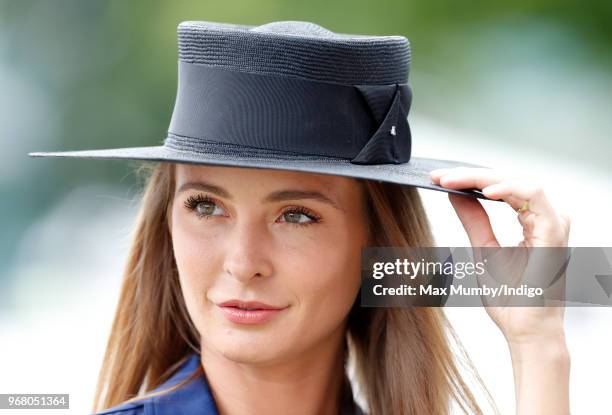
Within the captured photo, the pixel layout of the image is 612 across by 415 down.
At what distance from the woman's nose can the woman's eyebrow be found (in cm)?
8

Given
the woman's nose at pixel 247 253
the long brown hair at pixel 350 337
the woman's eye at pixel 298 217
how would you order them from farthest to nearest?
the long brown hair at pixel 350 337, the woman's eye at pixel 298 217, the woman's nose at pixel 247 253

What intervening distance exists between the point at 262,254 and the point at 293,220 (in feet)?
0.47

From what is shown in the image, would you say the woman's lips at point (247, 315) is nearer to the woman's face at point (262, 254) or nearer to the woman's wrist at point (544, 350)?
the woman's face at point (262, 254)

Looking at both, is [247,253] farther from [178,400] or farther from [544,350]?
[544,350]

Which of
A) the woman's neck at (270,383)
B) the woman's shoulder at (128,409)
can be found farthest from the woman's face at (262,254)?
the woman's shoulder at (128,409)

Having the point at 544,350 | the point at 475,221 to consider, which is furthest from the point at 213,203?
the point at 544,350

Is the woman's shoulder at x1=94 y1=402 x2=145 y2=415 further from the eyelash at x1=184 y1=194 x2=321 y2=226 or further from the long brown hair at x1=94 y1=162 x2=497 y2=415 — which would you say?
the eyelash at x1=184 y1=194 x2=321 y2=226

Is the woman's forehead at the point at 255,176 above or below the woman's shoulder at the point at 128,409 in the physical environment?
above

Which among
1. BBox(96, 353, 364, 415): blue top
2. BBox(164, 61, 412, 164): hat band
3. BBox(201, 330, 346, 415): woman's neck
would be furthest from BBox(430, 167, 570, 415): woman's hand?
BBox(96, 353, 364, 415): blue top

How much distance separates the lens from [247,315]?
8.85 feet

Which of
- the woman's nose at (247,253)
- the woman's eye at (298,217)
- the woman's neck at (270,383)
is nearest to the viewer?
the woman's nose at (247,253)

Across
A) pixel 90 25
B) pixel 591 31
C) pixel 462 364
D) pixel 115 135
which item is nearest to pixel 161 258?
pixel 462 364

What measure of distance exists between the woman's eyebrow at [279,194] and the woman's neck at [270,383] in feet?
1.51

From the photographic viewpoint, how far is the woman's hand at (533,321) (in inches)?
105
